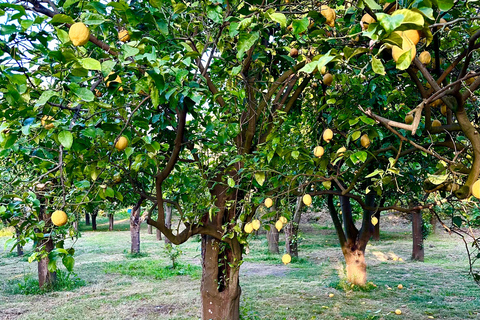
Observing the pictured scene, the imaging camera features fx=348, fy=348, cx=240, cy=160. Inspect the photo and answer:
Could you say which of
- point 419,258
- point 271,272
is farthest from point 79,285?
point 419,258

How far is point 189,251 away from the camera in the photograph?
1433 centimetres

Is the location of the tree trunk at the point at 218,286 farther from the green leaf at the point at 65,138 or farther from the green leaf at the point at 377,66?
the green leaf at the point at 377,66

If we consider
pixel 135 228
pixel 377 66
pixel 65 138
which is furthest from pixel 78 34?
pixel 135 228

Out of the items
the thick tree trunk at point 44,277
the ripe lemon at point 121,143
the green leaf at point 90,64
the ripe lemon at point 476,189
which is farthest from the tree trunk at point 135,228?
the ripe lemon at point 476,189

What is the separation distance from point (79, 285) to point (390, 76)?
779 centimetres

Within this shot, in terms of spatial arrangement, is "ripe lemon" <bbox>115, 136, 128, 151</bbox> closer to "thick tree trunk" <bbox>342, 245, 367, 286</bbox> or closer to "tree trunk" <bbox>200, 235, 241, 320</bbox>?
"tree trunk" <bbox>200, 235, 241, 320</bbox>

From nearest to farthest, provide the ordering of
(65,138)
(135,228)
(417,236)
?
(65,138) < (417,236) < (135,228)

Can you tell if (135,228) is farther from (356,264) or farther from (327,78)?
(327,78)

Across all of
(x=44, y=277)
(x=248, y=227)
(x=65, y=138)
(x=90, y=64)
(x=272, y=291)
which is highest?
(x=90, y=64)

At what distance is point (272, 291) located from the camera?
7023mm

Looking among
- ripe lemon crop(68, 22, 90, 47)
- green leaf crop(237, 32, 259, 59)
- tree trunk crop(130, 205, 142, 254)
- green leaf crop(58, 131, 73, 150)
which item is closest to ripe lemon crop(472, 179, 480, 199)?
green leaf crop(237, 32, 259, 59)

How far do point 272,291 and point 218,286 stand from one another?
3.75 m

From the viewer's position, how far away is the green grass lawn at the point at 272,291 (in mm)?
5605

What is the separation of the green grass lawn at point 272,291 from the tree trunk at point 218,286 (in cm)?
112
